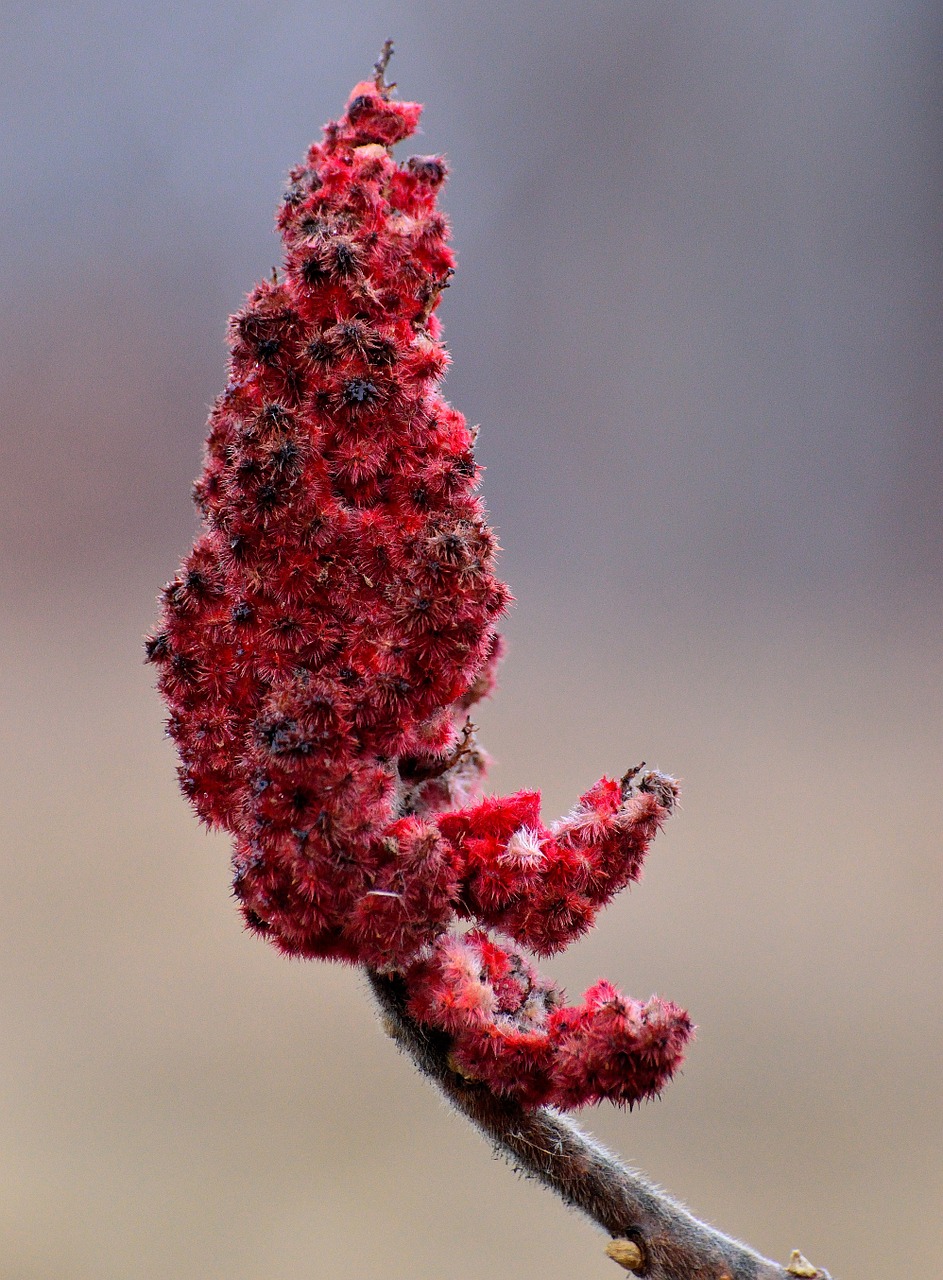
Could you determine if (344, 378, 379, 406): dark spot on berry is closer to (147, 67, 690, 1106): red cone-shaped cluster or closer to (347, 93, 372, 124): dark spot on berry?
(147, 67, 690, 1106): red cone-shaped cluster

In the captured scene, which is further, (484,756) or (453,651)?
(484,756)

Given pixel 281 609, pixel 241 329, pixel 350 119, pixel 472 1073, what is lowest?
pixel 472 1073

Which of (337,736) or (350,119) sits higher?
(350,119)

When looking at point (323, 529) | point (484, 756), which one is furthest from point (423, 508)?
point (484, 756)

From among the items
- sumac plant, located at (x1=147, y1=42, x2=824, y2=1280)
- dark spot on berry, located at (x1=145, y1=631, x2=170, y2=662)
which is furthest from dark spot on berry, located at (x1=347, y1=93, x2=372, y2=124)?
dark spot on berry, located at (x1=145, y1=631, x2=170, y2=662)

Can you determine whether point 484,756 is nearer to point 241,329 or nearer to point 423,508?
point 423,508

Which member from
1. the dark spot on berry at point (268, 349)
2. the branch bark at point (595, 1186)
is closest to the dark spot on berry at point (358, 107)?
the dark spot on berry at point (268, 349)

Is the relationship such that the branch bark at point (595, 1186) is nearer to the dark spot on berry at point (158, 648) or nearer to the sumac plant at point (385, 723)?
the sumac plant at point (385, 723)
